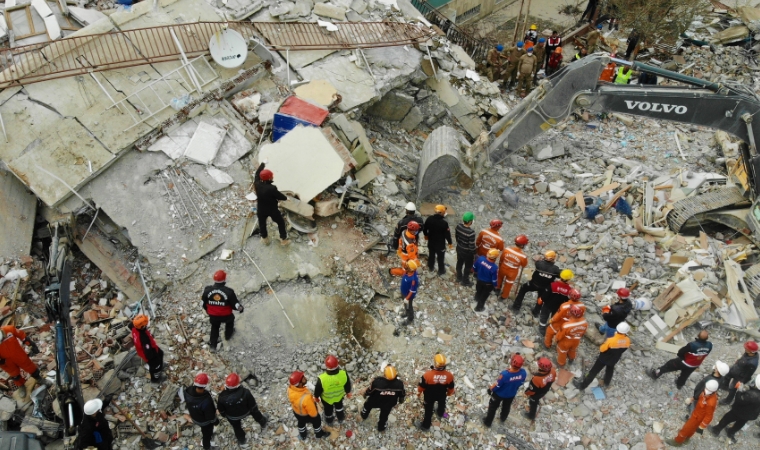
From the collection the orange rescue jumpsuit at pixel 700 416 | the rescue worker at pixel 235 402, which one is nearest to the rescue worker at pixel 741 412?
the orange rescue jumpsuit at pixel 700 416

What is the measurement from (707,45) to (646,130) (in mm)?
5937

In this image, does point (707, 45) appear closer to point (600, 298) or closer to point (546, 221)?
point (546, 221)

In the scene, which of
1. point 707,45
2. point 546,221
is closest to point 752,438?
point 546,221

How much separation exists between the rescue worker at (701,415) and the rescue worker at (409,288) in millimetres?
3591

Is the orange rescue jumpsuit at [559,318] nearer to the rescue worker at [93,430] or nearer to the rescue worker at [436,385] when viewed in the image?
the rescue worker at [436,385]

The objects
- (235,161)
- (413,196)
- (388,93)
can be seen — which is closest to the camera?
(235,161)

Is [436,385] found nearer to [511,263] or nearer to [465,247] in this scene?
[511,263]

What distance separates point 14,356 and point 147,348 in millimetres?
1534

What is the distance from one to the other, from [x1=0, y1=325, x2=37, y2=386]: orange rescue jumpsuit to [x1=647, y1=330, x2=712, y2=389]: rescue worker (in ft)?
26.5

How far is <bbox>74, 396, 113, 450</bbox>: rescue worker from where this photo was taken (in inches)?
220

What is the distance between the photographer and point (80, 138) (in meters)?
8.36

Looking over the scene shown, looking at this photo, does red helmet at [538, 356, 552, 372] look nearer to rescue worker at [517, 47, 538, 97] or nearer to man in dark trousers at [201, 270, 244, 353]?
man in dark trousers at [201, 270, 244, 353]

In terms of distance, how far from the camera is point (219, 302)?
6.66 m

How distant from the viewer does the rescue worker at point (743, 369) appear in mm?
6637
